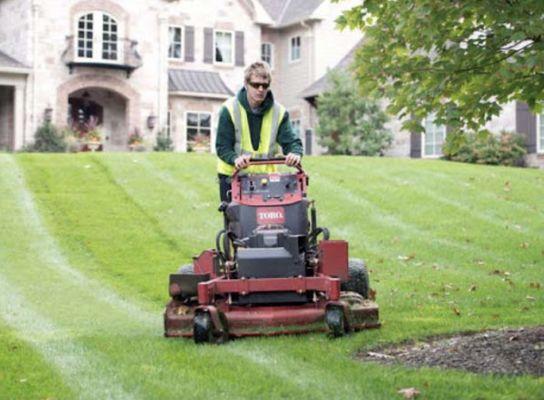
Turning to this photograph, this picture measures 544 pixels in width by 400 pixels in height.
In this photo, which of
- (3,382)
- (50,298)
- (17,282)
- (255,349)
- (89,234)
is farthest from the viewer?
(89,234)

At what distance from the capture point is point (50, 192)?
2145cm

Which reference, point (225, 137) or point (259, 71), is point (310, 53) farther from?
point (259, 71)

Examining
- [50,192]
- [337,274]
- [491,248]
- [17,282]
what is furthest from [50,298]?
[50,192]

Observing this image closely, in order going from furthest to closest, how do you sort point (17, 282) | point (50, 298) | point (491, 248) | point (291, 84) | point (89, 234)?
point (291, 84), point (89, 234), point (491, 248), point (17, 282), point (50, 298)

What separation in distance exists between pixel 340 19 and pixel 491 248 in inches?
283

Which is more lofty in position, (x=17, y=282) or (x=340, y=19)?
(x=340, y=19)

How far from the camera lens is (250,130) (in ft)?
29.9

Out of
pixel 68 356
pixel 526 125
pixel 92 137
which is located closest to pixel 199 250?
pixel 68 356

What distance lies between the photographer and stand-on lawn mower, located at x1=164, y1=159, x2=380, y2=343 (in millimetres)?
8398

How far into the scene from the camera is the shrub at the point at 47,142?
34.4 meters

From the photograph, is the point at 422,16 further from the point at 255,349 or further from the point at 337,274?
the point at 255,349

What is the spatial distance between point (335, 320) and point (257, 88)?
79.1 inches

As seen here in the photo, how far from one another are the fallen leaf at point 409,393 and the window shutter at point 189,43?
117 ft

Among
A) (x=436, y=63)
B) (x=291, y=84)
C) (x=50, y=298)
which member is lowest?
(x=50, y=298)
